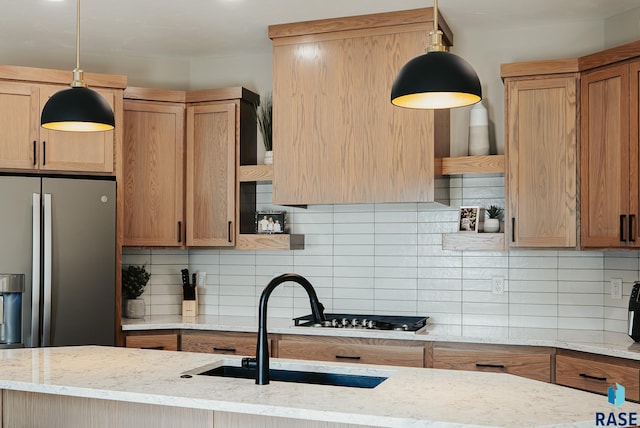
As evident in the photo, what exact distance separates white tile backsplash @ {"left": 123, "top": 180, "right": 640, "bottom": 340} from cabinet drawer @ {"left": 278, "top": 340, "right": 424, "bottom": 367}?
0.36 m

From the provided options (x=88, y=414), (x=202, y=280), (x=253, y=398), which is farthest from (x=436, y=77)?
(x=202, y=280)

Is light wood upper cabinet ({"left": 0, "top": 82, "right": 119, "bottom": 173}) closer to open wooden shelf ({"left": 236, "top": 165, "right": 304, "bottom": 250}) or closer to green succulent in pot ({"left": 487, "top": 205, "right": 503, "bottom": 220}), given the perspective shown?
open wooden shelf ({"left": 236, "top": 165, "right": 304, "bottom": 250})

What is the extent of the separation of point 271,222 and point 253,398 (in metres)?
2.51

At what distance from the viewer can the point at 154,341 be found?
4.33 m

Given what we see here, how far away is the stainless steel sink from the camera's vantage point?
2504mm

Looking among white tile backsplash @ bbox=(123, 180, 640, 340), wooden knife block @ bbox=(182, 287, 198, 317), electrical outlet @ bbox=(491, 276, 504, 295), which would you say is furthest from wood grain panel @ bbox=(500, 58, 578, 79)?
wooden knife block @ bbox=(182, 287, 198, 317)

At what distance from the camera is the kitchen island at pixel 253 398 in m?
1.92

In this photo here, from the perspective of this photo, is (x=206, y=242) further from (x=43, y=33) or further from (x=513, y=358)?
(x=513, y=358)

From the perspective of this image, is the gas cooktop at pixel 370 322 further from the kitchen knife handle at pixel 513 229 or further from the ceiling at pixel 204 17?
the ceiling at pixel 204 17

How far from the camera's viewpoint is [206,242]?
4.60m

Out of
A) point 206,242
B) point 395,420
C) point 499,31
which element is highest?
point 499,31

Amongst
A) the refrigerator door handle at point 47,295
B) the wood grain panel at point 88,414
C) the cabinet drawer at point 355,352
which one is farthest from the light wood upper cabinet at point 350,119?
the wood grain panel at point 88,414

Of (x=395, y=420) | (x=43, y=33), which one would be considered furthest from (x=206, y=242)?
(x=395, y=420)

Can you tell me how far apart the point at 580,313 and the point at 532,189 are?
0.82m
